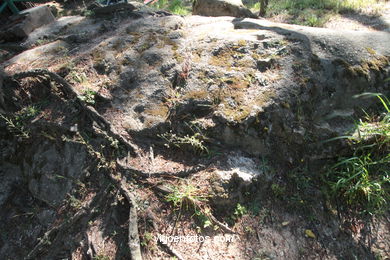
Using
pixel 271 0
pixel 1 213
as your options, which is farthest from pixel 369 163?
pixel 271 0

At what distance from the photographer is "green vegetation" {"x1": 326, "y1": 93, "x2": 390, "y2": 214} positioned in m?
2.80

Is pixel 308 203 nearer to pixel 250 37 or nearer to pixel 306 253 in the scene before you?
pixel 306 253

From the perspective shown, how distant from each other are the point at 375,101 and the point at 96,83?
3.92 meters

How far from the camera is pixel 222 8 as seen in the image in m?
6.43

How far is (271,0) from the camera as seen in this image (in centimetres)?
786

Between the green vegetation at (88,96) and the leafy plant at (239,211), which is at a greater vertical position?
the green vegetation at (88,96)

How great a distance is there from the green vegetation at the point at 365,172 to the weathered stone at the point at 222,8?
4.51 metres

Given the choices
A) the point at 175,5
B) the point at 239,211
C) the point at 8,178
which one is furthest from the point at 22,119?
the point at 175,5

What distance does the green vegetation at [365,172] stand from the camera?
9.20ft

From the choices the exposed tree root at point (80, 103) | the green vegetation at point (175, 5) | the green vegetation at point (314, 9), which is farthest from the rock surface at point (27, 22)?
the green vegetation at point (314, 9)

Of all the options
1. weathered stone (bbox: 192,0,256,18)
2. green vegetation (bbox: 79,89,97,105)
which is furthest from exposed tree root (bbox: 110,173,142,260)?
weathered stone (bbox: 192,0,256,18)

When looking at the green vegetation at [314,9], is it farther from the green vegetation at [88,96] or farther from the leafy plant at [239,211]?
the green vegetation at [88,96]

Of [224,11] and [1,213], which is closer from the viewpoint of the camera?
[1,213]

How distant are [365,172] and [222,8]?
17.5 ft
